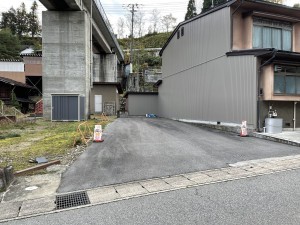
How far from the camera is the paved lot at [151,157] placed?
5434mm

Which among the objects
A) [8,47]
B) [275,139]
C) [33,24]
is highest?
[33,24]

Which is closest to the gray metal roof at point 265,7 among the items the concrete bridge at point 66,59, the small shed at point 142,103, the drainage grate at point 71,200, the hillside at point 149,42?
the concrete bridge at point 66,59

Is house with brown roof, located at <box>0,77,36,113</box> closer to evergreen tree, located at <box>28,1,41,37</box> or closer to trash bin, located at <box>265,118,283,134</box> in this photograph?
trash bin, located at <box>265,118,283,134</box>

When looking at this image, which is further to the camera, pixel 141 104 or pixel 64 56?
pixel 141 104

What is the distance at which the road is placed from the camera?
3.42 metres

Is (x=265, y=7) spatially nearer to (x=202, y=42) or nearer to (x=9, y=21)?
(x=202, y=42)

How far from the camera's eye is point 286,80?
1221cm

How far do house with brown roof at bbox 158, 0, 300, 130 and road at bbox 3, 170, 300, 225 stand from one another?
8089mm

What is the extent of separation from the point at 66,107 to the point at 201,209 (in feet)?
53.8

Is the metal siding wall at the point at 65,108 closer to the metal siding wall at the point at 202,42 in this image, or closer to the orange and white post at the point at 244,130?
the metal siding wall at the point at 202,42

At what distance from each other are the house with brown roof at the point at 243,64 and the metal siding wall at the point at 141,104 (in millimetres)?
10951

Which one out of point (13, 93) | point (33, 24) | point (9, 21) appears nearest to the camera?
point (13, 93)

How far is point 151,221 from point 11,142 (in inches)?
306

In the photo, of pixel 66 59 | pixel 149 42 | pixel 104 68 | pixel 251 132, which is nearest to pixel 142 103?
pixel 104 68
